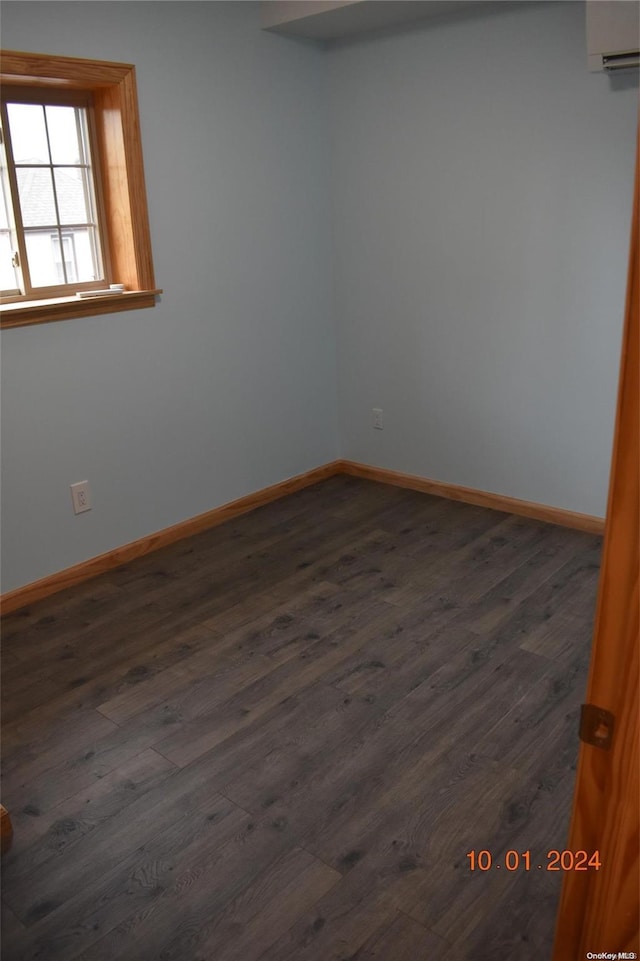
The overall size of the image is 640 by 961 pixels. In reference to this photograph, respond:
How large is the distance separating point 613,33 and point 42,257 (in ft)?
7.44

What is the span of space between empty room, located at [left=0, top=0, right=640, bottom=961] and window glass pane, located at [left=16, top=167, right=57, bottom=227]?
0.01 metres

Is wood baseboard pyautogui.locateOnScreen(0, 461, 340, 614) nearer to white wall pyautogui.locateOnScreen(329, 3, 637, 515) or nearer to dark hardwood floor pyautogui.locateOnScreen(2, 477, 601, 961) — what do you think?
dark hardwood floor pyautogui.locateOnScreen(2, 477, 601, 961)

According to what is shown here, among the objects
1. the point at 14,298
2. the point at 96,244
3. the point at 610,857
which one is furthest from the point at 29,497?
the point at 610,857

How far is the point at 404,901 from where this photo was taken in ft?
5.90

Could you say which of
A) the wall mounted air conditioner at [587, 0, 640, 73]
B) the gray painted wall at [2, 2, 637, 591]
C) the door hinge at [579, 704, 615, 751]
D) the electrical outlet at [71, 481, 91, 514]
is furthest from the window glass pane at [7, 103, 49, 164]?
the door hinge at [579, 704, 615, 751]

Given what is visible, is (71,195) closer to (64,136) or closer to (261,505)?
(64,136)

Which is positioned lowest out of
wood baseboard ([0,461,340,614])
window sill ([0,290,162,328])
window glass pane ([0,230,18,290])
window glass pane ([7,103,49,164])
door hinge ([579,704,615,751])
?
wood baseboard ([0,461,340,614])

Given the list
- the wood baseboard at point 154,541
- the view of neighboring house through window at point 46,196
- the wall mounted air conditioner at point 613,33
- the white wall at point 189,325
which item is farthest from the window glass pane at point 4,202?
the wall mounted air conditioner at point 613,33

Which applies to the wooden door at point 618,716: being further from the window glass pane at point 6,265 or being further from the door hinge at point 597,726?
the window glass pane at point 6,265

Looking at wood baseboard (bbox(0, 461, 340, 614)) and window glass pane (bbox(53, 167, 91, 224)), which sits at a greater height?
window glass pane (bbox(53, 167, 91, 224))

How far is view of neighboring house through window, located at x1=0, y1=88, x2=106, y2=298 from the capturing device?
9.93 ft

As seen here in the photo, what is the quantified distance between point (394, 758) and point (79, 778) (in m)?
0.90

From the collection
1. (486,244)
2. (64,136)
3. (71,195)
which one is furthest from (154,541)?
(486,244)

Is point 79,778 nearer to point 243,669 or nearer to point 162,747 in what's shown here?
point 162,747
